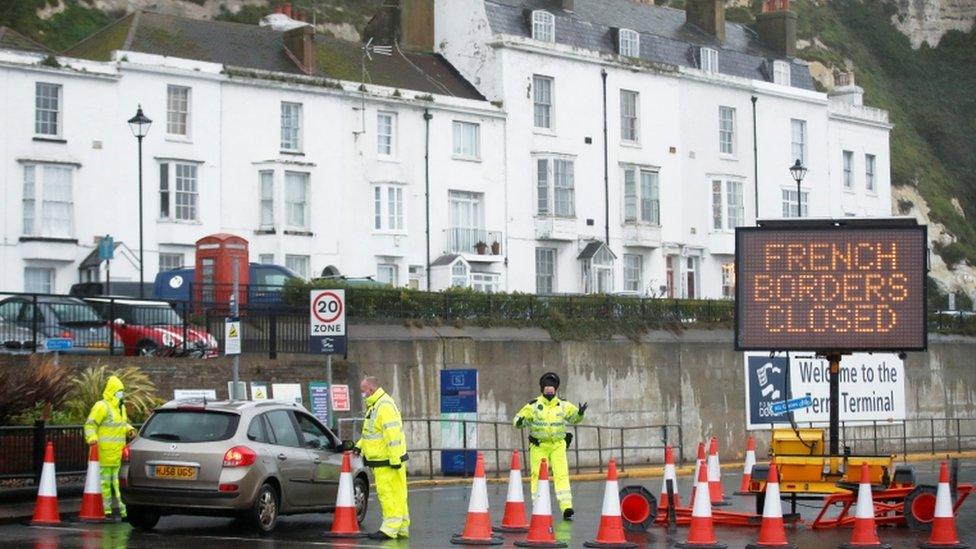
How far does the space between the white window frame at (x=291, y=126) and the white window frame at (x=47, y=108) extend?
24.3 ft

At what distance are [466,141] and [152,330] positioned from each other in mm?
25396

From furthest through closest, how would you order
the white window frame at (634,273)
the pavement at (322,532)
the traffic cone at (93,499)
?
the white window frame at (634,273) → the traffic cone at (93,499) → the pavement at (322,532)

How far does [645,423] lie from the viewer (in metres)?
46.2

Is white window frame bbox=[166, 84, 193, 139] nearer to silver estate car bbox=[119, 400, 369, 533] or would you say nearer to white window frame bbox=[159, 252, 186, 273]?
white window frame bbox=[159, 252, 186, 273]

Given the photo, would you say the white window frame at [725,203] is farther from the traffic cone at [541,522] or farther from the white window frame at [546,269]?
the traffic cone at [541,522]

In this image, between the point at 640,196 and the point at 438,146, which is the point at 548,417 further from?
the point at 640,196

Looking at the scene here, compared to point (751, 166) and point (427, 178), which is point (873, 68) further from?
point (427, 178)

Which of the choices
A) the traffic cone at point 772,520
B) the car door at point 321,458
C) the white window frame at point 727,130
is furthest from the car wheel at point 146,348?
the white window frame at point 727,130

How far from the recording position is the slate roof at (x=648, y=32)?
62225 millimetres

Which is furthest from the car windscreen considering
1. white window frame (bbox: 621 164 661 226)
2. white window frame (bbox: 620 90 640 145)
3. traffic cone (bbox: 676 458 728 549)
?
white window frame (bbox: 620 90 640 145)

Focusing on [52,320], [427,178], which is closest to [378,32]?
[427,178]

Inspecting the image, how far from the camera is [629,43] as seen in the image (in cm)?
6488

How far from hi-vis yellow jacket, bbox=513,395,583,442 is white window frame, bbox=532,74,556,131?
131ft

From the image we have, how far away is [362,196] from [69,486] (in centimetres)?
3143
